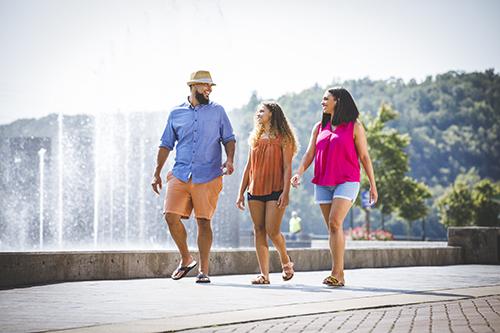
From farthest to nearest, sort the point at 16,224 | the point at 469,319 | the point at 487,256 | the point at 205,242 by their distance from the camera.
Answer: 1. the point at 16,224
2. the point at 487,256
3. the point at 205,242
4. the point at 469,319

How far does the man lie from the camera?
10.5 meters

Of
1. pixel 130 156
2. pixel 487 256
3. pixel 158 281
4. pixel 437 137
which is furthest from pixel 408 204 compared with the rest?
pixel 437 137

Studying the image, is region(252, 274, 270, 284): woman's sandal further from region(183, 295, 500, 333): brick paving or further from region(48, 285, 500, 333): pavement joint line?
region(183, 295, 500, 333): brick paving

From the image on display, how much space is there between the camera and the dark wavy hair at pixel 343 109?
10391 millimetres

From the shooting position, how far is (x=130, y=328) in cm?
620

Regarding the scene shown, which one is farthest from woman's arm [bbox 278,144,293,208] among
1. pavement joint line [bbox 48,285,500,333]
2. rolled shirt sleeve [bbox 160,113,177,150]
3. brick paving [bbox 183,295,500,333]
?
brick paving [bbox 183,295,500,333]

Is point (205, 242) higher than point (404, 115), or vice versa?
point (404, 115)

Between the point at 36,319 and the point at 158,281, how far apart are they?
4.15 m

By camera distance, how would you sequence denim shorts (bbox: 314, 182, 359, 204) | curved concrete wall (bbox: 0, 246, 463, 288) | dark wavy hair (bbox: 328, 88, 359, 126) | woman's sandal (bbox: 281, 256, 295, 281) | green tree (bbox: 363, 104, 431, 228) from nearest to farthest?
curved concrete wall (bbox: 0, 246, 463, 288) < denim shorts (bbox: 314, 182, 359, 204) < dark wavy hair (bbox: 328, 88, 359, 126) < woman's sandal (bbox: 281, 256, 295, 281) < green tree (bbox: 363, 104, 431, 228)

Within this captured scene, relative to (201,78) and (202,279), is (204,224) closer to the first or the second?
(202,279)

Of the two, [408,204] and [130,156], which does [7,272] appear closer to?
[130,156]

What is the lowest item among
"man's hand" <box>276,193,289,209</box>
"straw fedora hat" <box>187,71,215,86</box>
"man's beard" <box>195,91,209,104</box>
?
"man's hand" <box>276,193,289,209</box>

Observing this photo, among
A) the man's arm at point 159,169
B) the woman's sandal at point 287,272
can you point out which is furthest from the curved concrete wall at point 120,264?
Answer: the woman's sandal at point 287,272

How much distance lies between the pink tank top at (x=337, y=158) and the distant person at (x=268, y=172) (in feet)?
1.12
